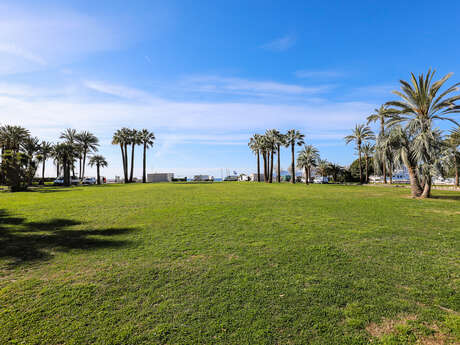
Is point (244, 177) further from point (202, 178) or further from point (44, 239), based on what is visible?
point (44, 239)

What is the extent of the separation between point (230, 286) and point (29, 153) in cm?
7024

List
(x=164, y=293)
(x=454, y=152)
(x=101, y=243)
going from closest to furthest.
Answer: (x=164, y=293) → (x=101, y=243) → (x=454, y=152)

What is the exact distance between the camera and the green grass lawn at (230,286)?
331cm

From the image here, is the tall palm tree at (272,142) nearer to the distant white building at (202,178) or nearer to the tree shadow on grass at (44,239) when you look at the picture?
the distant white building at (202,178)

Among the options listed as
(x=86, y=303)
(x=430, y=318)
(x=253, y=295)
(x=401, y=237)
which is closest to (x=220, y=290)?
(x=253, y=295)

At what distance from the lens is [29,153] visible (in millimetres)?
55625

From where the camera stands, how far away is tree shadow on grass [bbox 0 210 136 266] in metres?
6.46

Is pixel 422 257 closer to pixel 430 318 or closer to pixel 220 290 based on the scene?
pixel 430 318

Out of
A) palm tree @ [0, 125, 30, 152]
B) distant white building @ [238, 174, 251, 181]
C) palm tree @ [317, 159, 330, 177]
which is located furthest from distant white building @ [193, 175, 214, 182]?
palm tree @ [0, 125, 30, 152]

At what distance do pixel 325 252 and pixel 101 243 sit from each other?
6.81m

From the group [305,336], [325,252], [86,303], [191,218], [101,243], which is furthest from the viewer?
[191,218]

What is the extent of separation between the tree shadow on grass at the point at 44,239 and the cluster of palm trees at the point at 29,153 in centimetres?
2846

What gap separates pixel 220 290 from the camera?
441cm

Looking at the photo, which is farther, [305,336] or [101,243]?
[101,243]
